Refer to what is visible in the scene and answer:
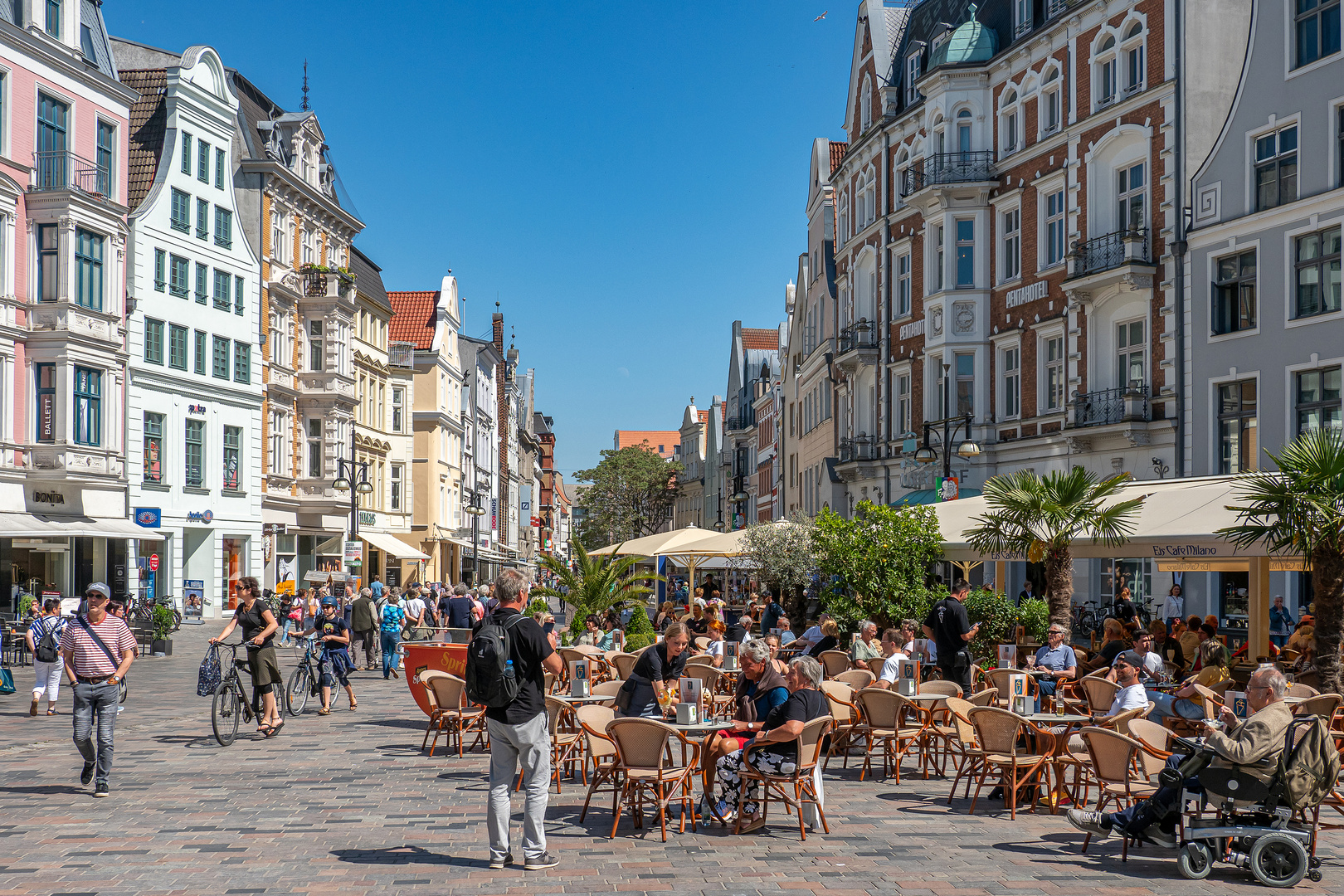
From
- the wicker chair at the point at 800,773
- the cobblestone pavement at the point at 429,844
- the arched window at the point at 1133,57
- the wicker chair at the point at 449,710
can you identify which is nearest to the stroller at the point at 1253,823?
the cobblestone pavement at the point at 429,844

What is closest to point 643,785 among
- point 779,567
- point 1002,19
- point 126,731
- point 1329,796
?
point 1329,796

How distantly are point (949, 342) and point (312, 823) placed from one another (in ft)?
90.6

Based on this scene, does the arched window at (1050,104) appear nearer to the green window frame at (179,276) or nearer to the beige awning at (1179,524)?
the beige awning at (1179,524)

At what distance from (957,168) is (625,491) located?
6519 cm

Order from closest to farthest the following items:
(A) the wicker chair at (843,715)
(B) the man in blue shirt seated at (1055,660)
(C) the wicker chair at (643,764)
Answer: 1. (C) the wicker chair at (643,764)
2. (A) the wicker chair at (843,715)
3. (B) the man in blue shirt seated at (1055,660)

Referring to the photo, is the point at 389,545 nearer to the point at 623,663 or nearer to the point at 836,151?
the point at 836,151

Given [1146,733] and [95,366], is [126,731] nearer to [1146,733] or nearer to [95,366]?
[1146,733]

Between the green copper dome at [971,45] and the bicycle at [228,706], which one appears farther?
the green copper dome at [971,45]

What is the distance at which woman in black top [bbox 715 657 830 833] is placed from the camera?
9812mm

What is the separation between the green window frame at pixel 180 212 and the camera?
37906 mm

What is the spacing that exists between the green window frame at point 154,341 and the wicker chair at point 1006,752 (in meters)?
31.5

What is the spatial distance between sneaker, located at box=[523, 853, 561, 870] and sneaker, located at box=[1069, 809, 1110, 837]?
3780 millimetres

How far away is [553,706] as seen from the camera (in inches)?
463

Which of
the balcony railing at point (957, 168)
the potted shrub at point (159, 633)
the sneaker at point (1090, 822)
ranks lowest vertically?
the potted shrub at point (159, 633)
